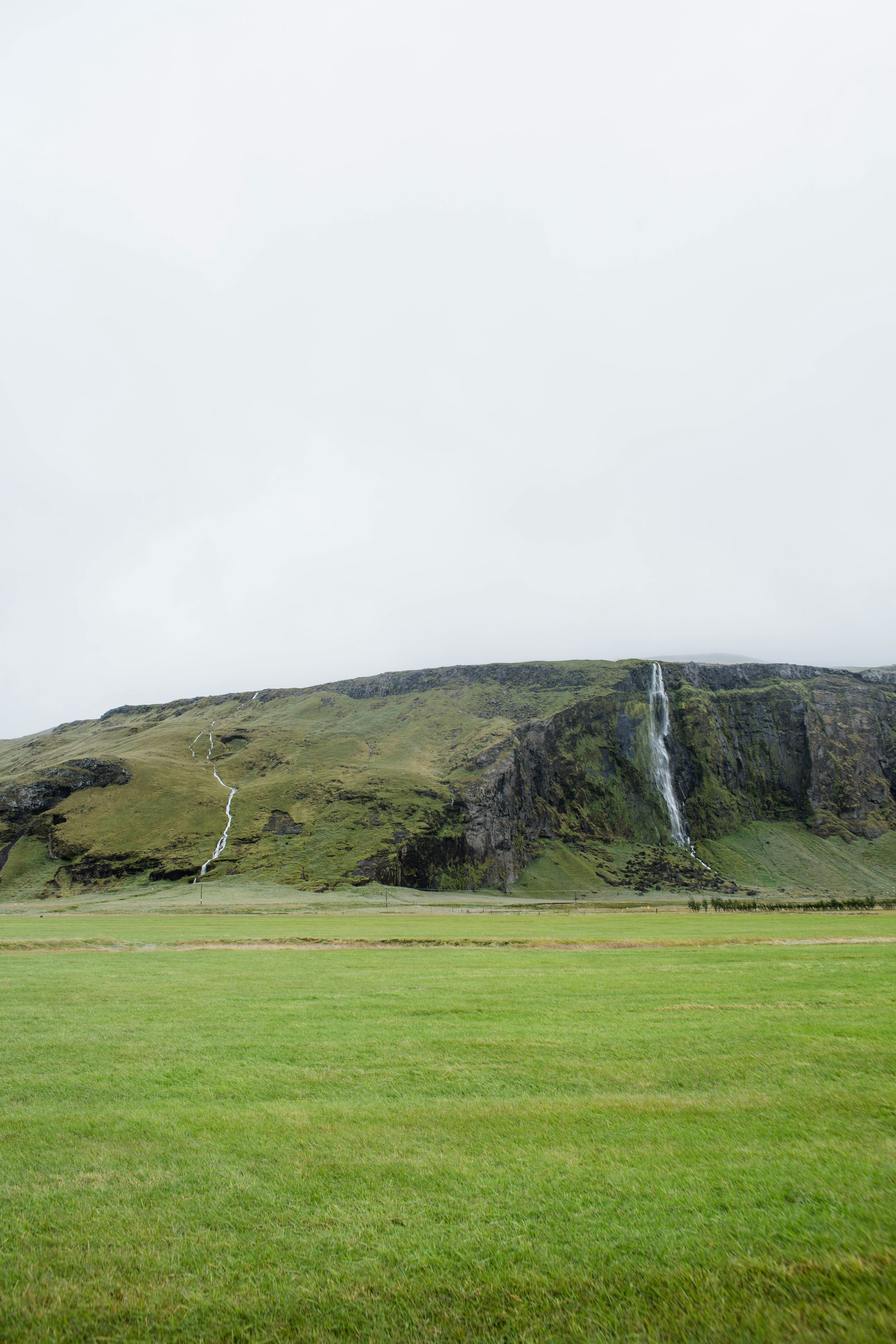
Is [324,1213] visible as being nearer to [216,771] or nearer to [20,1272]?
[20,1272]

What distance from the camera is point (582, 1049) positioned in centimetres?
1090

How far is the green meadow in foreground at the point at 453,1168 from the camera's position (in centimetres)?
472

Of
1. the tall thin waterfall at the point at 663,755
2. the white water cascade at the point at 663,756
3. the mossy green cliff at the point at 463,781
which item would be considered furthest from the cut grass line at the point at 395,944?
the tall thin waterfall at the point at 663,755

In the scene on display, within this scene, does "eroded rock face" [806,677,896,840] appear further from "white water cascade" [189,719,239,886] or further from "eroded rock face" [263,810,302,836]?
"white water cascade" [189,719,239,886]

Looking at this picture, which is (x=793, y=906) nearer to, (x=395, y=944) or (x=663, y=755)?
(x=395, y=944)

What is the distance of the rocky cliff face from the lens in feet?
470

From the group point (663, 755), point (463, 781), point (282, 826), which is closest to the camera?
point (282, 826)

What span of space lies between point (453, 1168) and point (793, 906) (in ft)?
257

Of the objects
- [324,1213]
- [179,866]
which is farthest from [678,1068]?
[179,866]

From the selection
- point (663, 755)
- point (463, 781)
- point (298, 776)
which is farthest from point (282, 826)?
point (663, 755)

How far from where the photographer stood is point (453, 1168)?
6.77 meters

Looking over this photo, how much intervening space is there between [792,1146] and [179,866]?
372 ft

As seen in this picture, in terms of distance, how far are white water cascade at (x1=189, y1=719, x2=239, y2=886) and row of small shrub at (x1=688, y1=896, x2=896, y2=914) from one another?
74774mm

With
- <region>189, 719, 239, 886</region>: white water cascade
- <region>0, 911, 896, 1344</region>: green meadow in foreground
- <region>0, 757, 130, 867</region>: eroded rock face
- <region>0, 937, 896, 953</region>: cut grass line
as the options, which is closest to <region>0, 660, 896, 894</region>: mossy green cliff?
<region>0, 757, 130, 867</region>: eroded rock face
